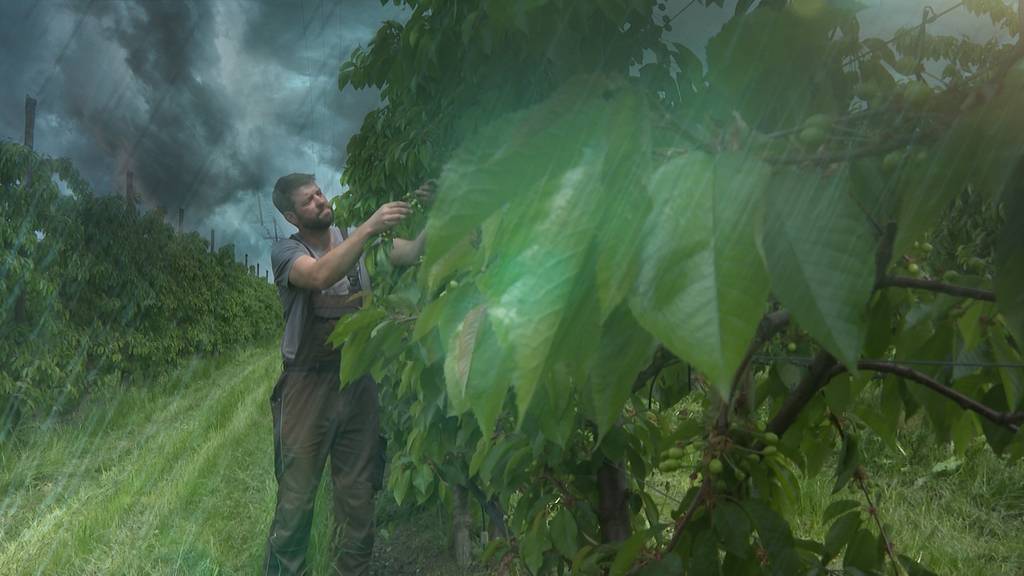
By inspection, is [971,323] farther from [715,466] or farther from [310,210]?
[310,210]

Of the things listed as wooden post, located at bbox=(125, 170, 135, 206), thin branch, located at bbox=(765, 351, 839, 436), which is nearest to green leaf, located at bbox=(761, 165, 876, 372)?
thin branch, located at bbox=(765, 351, 839, 436)

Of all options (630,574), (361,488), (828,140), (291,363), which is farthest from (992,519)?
(828,140)

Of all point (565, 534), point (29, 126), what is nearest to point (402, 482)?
point (565, 534)

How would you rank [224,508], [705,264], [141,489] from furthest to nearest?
1. [141,489]
2. [224,508]
3. [705,264]

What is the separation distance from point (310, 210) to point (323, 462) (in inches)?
42.8

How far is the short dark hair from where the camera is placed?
3.47 meters

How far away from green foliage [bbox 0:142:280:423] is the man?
179 inches

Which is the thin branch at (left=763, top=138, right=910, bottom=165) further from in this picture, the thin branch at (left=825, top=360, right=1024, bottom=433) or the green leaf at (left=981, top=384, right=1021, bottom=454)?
the green leaf at (left=981, top=384, right=1021, bottom=454)

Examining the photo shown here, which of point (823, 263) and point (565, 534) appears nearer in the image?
point (823, 263)

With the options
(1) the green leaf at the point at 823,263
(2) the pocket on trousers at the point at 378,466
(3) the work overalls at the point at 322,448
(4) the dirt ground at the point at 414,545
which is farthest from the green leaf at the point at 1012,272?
(2) the pocket on trousers at the point at 378,466

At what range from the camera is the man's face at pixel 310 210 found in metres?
3.46

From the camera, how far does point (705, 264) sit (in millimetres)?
382

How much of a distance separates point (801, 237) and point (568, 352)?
0.13 metres

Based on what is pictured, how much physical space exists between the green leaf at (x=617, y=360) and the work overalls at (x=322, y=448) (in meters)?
3.00
